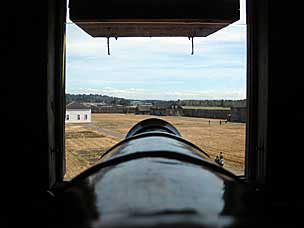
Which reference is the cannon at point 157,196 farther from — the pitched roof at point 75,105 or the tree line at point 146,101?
the tree line at point 146,101

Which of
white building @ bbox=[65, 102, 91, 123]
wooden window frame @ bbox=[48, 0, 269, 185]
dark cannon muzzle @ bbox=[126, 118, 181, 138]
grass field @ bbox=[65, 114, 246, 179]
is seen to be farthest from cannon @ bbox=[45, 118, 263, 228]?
white building @ bbox=[65, 102, 91, 123]

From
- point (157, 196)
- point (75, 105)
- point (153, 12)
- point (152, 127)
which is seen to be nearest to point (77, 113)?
point (75, 105)

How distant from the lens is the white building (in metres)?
5.36

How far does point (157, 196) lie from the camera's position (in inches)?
56.3

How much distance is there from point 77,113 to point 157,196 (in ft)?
14.3

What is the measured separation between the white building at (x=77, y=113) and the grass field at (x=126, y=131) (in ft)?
0.27

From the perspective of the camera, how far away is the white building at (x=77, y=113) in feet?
17.6
